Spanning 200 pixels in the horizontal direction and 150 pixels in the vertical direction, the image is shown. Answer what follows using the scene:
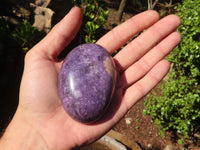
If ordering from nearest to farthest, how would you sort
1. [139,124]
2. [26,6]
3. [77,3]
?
1. [139,124]
2. [26,6]
3. [77,3]

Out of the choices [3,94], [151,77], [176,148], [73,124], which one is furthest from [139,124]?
[3,94]

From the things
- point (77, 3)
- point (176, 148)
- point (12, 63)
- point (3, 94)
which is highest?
point (77, 3)

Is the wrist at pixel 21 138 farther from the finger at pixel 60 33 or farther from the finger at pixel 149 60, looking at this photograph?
the finger at pixel 149 60

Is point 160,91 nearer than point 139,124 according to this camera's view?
No

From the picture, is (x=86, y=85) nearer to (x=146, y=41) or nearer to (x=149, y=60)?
(x=149, y=60)

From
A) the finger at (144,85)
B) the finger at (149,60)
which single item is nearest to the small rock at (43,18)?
the finger at (149,60)

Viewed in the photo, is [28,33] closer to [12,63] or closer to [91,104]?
[12,63]

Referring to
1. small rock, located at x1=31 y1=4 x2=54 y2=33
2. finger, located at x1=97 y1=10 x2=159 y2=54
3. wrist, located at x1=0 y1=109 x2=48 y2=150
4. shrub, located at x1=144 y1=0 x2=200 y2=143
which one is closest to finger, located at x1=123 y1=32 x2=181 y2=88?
finger, located at x1=97 y1=10 x2=159 y2=54

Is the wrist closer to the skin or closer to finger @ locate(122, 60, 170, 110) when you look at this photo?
the skin

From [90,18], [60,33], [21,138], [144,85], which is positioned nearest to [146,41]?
[144,85]
